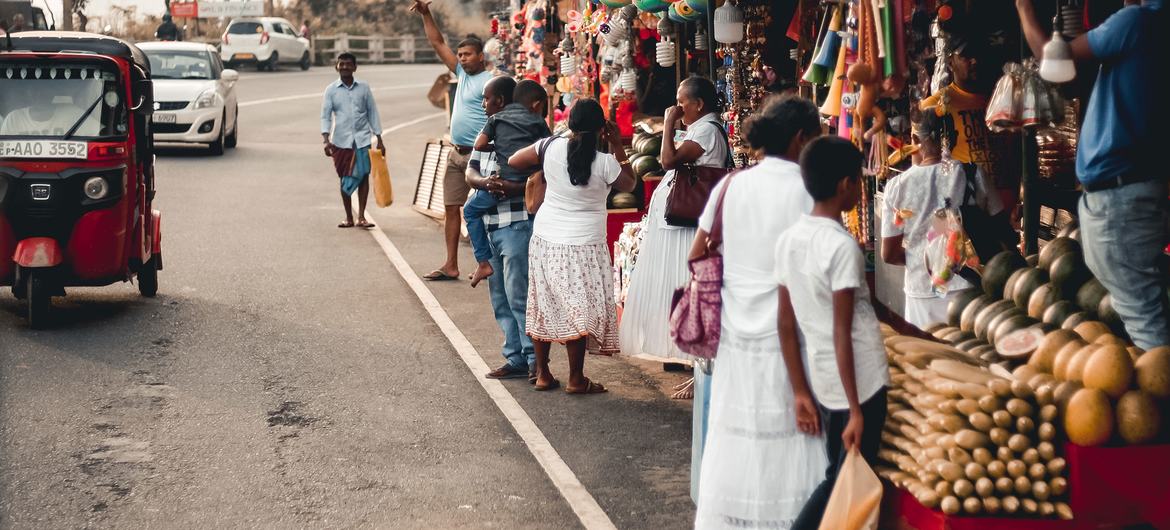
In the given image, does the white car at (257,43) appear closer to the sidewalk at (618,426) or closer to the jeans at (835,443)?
the sidewalk at (618,426)

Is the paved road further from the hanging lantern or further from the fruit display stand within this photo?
the hanging lantern

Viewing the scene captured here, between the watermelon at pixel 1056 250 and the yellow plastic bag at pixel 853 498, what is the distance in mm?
1923

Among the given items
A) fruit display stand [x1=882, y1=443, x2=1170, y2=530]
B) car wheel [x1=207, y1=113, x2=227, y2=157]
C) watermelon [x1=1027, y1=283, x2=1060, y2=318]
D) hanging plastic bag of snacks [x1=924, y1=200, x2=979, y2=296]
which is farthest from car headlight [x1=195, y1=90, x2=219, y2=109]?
fruit display stand [x1=882, y1=443, x2=1170, y2=530]

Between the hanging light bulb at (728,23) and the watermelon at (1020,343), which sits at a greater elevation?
the hanging light bulb at (728,23)

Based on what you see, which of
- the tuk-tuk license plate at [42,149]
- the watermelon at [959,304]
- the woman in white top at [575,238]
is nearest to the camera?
the watermelon at [959,304]

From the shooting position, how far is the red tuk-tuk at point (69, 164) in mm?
9867

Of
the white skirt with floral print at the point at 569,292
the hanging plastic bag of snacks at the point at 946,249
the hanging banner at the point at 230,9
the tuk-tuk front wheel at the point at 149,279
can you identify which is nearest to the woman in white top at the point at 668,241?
the white skirt with floral print at the point at 569,292

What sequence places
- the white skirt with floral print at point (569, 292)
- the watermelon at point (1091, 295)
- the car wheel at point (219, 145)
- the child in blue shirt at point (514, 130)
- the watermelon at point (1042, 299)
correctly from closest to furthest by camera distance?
the watermelon at point (1091, 295), the watermelon at point (1042, 299), the white skirt with floral print at point (569, 292), the child in blue shirt at point (514, 130), the car wheel at point (219, 145)

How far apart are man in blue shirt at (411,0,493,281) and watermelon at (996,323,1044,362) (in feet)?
21.2

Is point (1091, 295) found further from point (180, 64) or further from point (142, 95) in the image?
point (180, 64)

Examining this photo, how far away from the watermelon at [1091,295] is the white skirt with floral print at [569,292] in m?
3.01

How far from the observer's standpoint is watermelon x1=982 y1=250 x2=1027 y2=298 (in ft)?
21.1

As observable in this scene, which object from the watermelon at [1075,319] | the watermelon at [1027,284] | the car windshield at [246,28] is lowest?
the watermelon at [1075,319]

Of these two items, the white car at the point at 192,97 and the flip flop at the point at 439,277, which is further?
the white car at the point at 192,97
